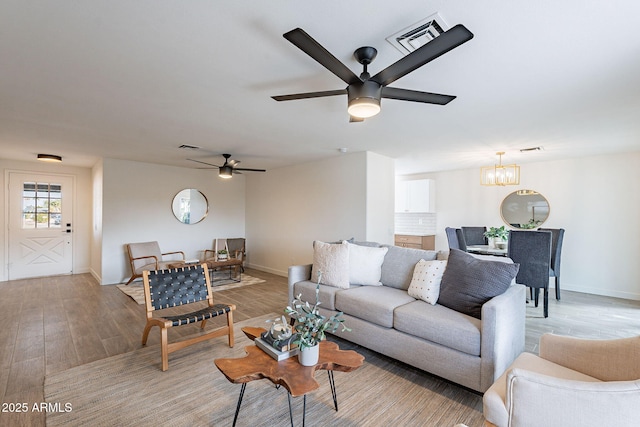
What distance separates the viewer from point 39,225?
624 cm

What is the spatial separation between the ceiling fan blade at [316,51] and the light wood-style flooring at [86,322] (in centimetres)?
274

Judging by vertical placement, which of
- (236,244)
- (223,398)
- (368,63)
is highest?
(368,63)

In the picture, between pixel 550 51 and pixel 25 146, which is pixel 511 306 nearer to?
pixel 550 51

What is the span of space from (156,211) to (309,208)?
329 centimetres

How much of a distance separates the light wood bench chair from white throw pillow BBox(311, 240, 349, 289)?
1038 mm

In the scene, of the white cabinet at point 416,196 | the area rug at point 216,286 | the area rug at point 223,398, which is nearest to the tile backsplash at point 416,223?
the white cabinet at point 416,196

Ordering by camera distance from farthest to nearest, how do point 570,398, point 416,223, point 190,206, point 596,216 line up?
point 416,223 < point 190,206 < point 596,216 < point 570,398

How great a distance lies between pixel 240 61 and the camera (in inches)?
83.0

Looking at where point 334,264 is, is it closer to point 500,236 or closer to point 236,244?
point 500,236

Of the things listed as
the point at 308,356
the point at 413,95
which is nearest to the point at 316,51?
the point at 413,95

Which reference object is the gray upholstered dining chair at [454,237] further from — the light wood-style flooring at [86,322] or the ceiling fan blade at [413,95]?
the ceiling fan blade at [413,95]

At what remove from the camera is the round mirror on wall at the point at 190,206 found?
6.66 m

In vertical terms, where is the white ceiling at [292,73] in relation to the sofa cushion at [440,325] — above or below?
above

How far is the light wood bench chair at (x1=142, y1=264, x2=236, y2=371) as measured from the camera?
273 centimetres
